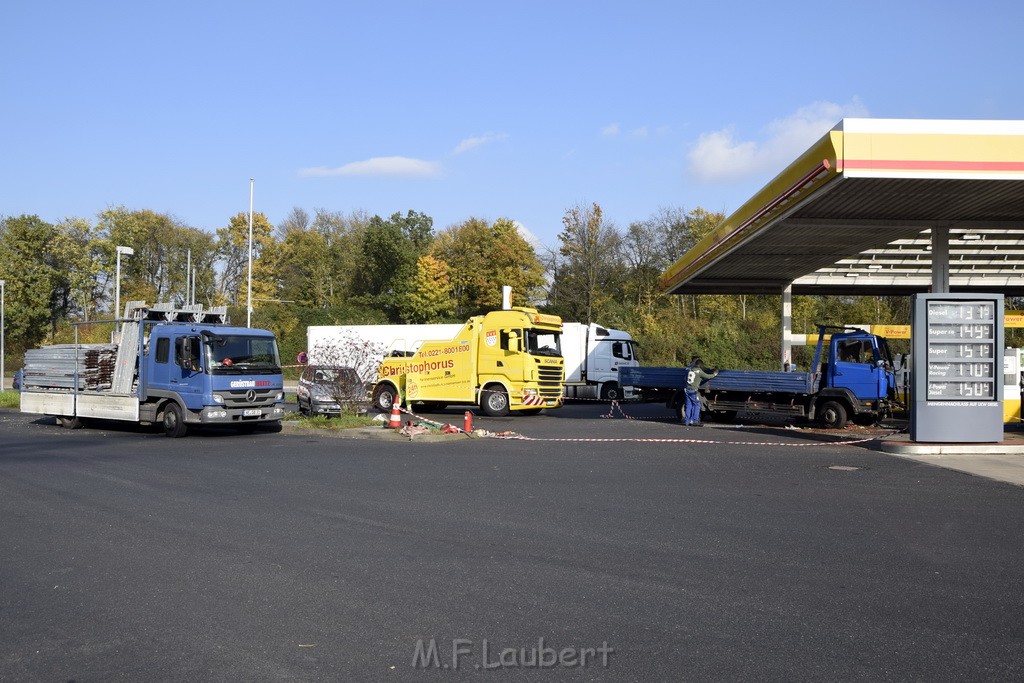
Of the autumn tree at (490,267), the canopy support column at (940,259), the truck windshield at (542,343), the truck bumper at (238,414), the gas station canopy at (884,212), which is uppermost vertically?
the autumn tree at (490,267)

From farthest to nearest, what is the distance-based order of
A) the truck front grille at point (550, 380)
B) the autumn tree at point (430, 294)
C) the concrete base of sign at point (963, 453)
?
the autumn tree at point (430, 294) → the truck front grille at point (550, 380) → the concrete base of sign at point (963, 453)

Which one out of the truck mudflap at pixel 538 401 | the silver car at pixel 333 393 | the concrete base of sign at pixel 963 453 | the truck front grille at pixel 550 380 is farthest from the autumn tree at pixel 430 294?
the concrete base of sign at pixel 963 453

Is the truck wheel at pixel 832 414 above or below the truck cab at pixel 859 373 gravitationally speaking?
below

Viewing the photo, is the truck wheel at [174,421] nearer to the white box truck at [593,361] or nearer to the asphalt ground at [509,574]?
the asphalt ground at [509,574]

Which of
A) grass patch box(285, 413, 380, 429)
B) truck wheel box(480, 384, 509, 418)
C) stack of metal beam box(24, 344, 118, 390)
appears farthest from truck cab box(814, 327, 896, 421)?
stack of metal beam box(24, 344, 118, 390)

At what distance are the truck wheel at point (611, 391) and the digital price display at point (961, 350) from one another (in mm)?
18568

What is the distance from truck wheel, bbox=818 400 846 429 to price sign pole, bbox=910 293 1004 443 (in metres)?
4.81

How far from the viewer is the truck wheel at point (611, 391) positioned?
3416cm

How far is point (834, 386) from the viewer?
2091cm

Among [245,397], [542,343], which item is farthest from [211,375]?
[542,343]

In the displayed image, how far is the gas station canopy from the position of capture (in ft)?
48.2

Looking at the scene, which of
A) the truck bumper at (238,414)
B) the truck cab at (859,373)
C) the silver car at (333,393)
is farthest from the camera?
the silver car at (333,393)

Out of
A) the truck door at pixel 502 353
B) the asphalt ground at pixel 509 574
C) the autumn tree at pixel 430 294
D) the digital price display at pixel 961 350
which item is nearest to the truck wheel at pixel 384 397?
the truck door at pixel 502 353

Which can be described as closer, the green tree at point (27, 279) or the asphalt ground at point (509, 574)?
the asphalt ground at point (509, 574)
